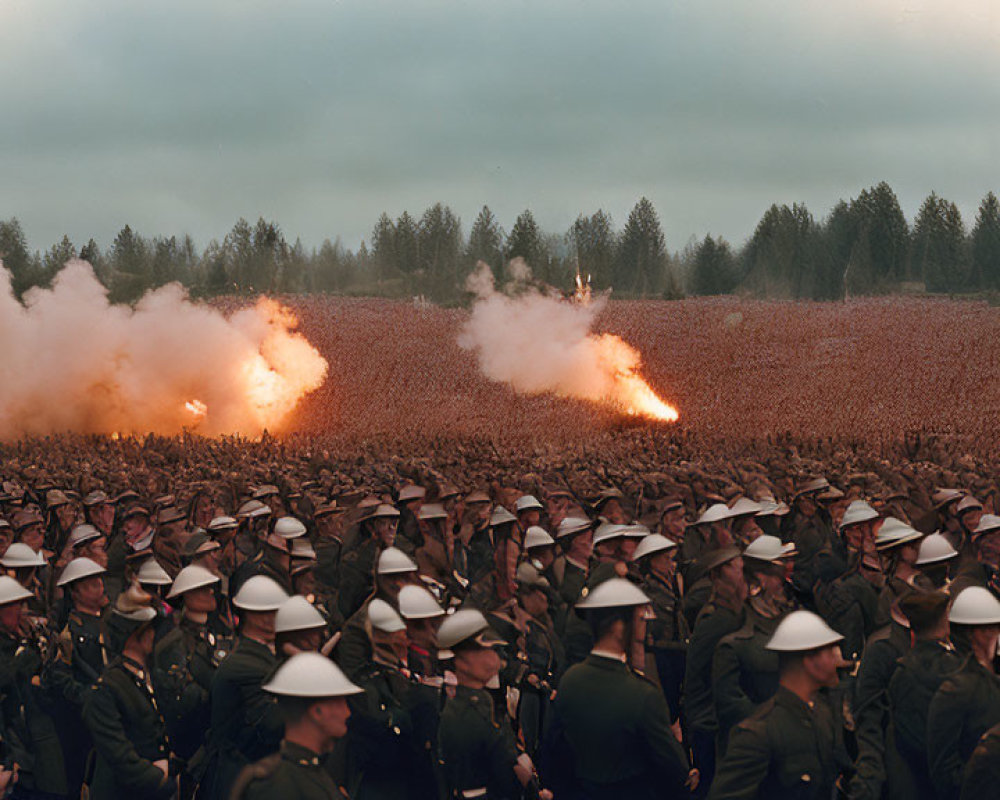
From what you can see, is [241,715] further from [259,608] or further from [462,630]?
[462,630]

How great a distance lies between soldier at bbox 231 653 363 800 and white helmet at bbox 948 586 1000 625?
3.42 meters

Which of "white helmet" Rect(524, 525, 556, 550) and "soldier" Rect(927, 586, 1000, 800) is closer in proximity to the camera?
"soldier" Rect(927, 586, 1000, 800)

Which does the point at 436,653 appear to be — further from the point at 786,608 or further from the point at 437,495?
the point at 437,495

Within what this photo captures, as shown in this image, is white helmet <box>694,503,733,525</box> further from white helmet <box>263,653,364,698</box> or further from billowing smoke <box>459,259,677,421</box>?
billowing smoke <box>459,259,677,421</box>

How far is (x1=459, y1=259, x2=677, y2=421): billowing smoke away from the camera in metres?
42.7

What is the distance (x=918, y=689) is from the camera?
7.12 metres

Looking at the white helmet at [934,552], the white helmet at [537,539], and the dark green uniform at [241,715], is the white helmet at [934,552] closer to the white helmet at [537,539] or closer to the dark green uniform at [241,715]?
the white helmet at [537,539]

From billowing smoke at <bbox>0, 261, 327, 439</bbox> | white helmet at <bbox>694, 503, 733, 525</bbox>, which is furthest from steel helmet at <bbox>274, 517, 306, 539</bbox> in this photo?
billowing smoke at <bbox>0, 261, 327, 439</bbox>

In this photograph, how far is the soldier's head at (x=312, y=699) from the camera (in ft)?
17.5

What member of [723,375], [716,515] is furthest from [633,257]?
[716,515]

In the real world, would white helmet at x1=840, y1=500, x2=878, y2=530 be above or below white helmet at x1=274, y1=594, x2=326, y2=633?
below

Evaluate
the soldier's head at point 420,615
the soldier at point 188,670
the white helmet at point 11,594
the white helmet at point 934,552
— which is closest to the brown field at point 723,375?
the white helmet at point 934,552

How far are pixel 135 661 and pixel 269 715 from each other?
1.00 m

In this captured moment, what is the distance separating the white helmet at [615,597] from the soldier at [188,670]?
9.93 ft
